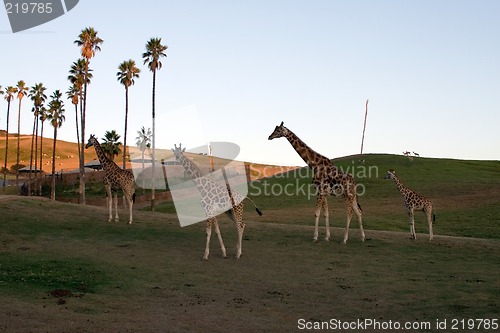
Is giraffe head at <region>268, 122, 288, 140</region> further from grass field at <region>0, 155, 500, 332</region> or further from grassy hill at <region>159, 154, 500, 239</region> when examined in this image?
grassy hill at <region>159, 154, 500, 239</region>

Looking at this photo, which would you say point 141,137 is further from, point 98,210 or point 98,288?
point 98,288

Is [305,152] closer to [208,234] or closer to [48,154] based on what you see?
[208,234]

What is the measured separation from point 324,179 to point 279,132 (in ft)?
9.80

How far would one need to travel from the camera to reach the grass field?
513 inches

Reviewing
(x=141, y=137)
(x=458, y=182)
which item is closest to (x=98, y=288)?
(x=458, y=182)

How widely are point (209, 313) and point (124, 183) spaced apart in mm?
13419

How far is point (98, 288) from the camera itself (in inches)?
606

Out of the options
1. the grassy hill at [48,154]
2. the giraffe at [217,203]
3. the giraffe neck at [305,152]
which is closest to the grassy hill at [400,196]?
the giraffe neck at [305,152]

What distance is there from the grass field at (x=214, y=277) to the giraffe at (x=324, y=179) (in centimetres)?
138

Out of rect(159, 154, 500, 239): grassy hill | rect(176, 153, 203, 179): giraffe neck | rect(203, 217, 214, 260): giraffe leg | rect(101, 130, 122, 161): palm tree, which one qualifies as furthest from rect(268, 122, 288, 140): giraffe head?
rect(101, 130, 122, 161): palm tree

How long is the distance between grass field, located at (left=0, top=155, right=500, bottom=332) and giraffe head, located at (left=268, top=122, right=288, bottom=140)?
4.73 metres

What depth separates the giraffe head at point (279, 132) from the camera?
24.2m

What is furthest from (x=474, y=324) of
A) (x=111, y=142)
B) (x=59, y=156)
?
(x=59, y=156)

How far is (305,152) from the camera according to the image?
24.6 meters
